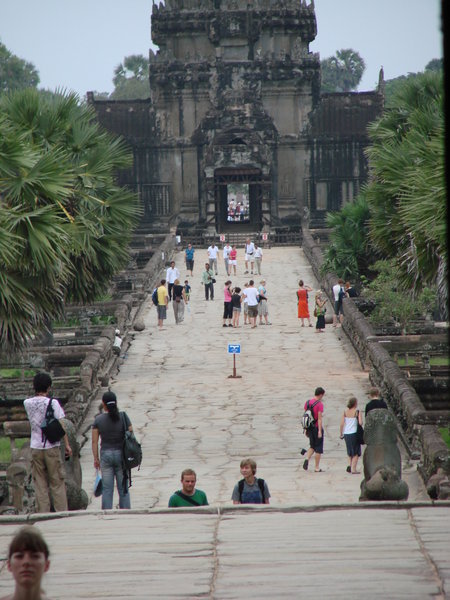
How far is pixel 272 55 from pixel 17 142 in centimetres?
4115

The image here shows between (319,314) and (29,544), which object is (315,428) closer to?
(29,544)

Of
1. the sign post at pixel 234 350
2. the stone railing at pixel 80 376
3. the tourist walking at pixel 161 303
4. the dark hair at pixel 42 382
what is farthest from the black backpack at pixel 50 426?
the tourist walking at pixel 161 303

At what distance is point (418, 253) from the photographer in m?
20.5

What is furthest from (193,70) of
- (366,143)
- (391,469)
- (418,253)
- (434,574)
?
(434,574)

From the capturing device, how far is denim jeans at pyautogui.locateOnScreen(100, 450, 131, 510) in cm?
1440

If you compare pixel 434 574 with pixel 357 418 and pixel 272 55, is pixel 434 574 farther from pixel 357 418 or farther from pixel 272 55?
pixel 272 55

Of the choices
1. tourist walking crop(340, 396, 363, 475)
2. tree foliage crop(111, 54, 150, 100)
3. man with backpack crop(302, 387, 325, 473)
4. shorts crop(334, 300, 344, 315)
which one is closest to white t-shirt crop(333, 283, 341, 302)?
shorts crop(334, 300, 344, 315)

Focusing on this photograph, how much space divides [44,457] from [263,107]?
4545 centimetres

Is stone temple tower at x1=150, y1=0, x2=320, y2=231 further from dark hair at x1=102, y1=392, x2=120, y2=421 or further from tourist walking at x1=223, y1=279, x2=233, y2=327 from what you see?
dark hair at x1=102, y1=392, x2=120, y2=421

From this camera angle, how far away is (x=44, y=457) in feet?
44.9

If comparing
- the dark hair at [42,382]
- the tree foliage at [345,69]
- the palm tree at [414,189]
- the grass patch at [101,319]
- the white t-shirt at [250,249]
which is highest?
the tree foliage at [345,69]

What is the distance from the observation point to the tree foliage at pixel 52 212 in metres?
18.8

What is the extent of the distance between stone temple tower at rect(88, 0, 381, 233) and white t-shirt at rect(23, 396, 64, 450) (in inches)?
1751

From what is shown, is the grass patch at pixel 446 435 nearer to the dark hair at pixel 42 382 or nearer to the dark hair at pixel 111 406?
the dark hair at pixel 111 406
